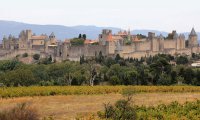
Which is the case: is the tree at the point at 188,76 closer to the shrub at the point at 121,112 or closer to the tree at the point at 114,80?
the tree at the point at 114,80

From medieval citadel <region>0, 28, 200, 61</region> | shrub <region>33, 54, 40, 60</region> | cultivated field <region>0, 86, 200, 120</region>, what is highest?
medieval citadel <region>0, 28, 200, 61</region>

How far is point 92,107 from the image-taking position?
26.4 metres

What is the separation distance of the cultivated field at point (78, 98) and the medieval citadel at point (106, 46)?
47.8 m

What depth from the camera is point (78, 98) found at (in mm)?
32375

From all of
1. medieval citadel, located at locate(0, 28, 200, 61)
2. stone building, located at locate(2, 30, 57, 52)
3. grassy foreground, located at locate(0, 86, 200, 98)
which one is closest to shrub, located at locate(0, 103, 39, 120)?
grassy foreground, located at locate(0, 86, 200, 98)

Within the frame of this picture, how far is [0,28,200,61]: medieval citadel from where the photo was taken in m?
88.0

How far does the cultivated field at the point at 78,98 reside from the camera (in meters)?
24.9

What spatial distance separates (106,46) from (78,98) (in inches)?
2159

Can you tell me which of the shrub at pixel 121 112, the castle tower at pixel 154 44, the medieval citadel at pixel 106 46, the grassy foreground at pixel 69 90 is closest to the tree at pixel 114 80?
the grassy foreground at pixel 69 90

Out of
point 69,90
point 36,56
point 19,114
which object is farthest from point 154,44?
point 19,114

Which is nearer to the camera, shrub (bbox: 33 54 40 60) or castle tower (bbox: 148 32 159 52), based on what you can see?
shrub (bbox: 33 54 40 60)

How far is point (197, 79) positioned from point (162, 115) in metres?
32.2

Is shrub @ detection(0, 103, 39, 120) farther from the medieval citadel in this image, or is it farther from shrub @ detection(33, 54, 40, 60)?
shrub @ detection(33, 54, 40, 60)

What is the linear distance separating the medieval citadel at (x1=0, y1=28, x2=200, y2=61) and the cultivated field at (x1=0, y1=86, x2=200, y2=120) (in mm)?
47815
